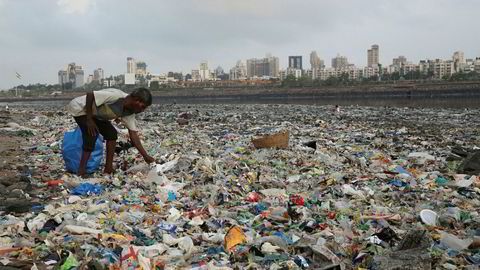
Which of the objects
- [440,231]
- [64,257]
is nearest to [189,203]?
[64,257]

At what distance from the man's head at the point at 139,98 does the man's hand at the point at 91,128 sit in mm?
442

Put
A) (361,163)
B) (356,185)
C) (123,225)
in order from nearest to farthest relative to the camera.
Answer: (123,225) < (356,185) < (361,163)

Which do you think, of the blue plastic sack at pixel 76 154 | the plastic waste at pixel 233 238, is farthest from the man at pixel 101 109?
the plastic waste at pixel 233 238

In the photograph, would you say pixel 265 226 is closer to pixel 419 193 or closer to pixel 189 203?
pixel 189 203

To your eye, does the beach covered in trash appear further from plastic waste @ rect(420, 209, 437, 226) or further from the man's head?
the man's head

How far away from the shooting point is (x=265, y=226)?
3.60 meters

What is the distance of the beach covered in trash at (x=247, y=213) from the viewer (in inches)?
113

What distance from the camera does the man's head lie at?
5020 mm

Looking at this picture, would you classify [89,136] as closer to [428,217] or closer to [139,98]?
[139,98]

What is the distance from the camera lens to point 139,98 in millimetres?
5023

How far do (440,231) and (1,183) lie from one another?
4421mm

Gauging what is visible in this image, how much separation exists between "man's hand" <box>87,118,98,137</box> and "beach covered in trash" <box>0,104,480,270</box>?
52 cm

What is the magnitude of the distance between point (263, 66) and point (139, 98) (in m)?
176

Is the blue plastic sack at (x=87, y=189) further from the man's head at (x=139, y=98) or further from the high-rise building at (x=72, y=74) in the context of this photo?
the high-rise building at (x=72, y=74)
